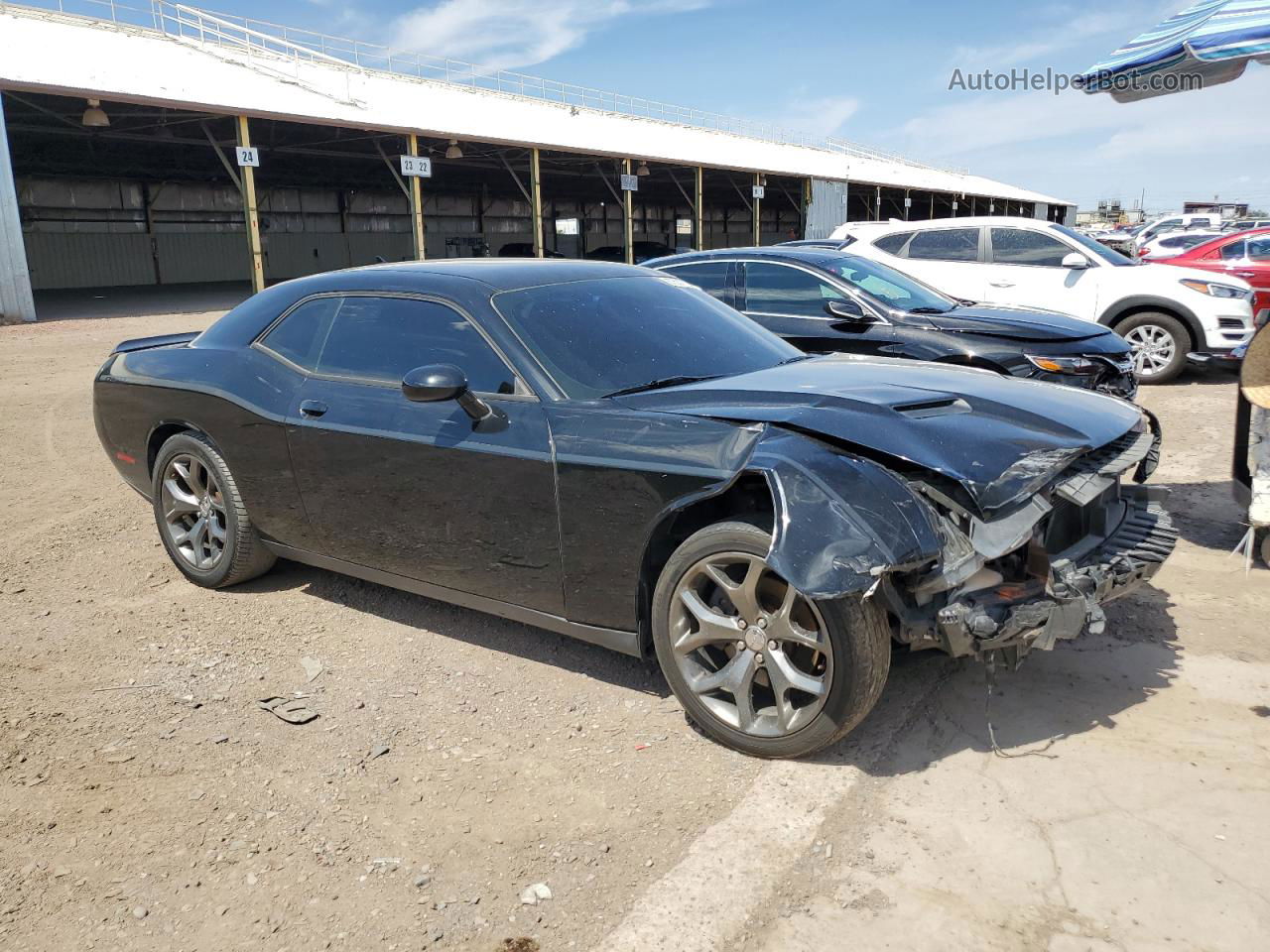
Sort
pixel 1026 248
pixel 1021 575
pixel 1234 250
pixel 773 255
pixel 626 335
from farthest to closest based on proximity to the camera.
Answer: pixel 1234 250
pixel 1026 248
pixel 773 255
pixel 626 335
pixel 1021 575

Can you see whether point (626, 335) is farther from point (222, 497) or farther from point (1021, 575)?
point (222, 497)

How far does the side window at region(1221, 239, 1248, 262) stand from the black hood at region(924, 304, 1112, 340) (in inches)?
291

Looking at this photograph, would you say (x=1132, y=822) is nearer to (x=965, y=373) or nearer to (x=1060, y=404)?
(x=1060, y=404)

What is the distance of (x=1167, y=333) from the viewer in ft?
32.6

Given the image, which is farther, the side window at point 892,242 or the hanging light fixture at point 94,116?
the hanging light fixture at point 94,116

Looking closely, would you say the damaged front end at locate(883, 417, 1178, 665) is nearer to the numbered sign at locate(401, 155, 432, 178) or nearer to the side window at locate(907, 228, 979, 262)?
the side window at locate(907, 228, 979, 262)

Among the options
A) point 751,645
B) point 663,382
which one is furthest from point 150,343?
point 751,645

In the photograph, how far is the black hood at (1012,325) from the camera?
700 cm

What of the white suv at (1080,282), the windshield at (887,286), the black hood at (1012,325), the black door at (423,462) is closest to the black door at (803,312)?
the windshield at (887,286)

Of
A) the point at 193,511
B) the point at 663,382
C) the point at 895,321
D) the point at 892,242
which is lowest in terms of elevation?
the point at 193,511

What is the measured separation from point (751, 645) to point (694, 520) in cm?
45

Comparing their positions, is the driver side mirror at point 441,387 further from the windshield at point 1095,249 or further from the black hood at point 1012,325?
the windshield at point 1095,249

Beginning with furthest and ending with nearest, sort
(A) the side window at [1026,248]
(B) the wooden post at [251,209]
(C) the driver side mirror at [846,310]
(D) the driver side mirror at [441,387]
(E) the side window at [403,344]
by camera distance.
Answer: (B) the wooden post at [251,209]
(A) the side window at [1026,248]
(C) the driver side mirror at [846,310]
(E) the side window at [403,344]
(D) the driver side mirror at [441,387]

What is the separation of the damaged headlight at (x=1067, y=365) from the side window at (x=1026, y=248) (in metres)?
3.58
